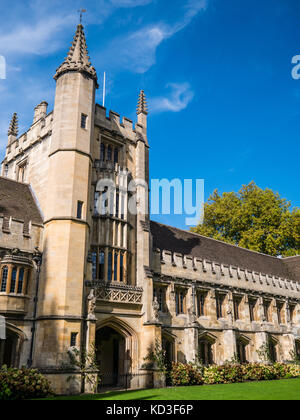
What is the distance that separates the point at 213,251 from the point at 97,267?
13034mm

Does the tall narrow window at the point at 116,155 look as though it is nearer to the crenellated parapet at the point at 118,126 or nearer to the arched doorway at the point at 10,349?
the crenellated parapet at the point at 118,126

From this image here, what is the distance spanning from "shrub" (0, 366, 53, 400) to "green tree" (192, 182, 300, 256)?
29.6 meters

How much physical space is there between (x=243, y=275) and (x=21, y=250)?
1765 centimetres

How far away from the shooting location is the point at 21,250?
18281mm

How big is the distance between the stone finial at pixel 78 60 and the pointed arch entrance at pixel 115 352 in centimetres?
1368

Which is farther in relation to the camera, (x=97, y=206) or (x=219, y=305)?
(x=219, y=305)

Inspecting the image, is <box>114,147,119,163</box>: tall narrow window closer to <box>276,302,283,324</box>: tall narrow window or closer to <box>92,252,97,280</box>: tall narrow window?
<box>92,252,97,280</box>: tall narrow window

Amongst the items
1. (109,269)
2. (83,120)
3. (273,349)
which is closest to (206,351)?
(273,349)

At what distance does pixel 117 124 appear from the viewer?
2486cm

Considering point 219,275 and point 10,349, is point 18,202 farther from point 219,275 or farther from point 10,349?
point 219,275
